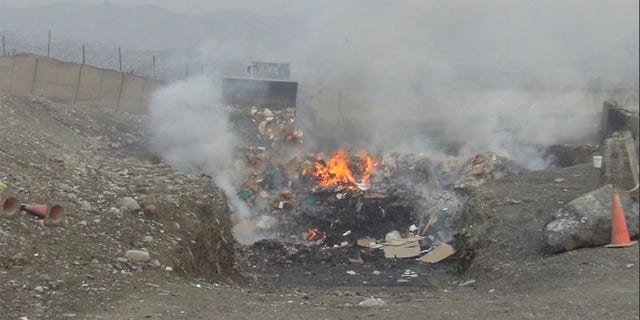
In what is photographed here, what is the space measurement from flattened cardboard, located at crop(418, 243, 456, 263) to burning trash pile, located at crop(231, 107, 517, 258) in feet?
0.33

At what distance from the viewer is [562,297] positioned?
16.0 feet

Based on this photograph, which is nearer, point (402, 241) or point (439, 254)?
point (439, 254)

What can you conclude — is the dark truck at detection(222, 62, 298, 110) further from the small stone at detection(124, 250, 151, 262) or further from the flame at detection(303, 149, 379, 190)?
the small stone at detection(124, 250, 151, 262)

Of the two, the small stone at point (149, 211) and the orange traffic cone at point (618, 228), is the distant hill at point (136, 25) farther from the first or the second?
the orange traffic cone at point (618, 228)

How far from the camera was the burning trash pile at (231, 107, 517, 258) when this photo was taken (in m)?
9.78

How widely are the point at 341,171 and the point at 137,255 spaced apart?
605 cm

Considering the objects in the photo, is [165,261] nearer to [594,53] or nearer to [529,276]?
[529,276]

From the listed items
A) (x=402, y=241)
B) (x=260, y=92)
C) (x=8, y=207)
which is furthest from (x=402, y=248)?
(x=260, y=92)

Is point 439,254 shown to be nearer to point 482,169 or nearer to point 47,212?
point 482,169

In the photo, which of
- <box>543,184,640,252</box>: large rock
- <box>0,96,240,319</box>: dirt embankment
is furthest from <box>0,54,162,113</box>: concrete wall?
<box>543,184,640,252</box>: large rock

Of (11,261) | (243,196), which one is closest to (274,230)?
(243,196)

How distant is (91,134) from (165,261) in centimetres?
889

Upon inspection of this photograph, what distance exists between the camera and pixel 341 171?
11.4 metres

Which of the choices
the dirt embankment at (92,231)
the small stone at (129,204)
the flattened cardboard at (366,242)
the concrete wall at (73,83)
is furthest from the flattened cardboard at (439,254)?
A: the concrete wall at (73,83)
